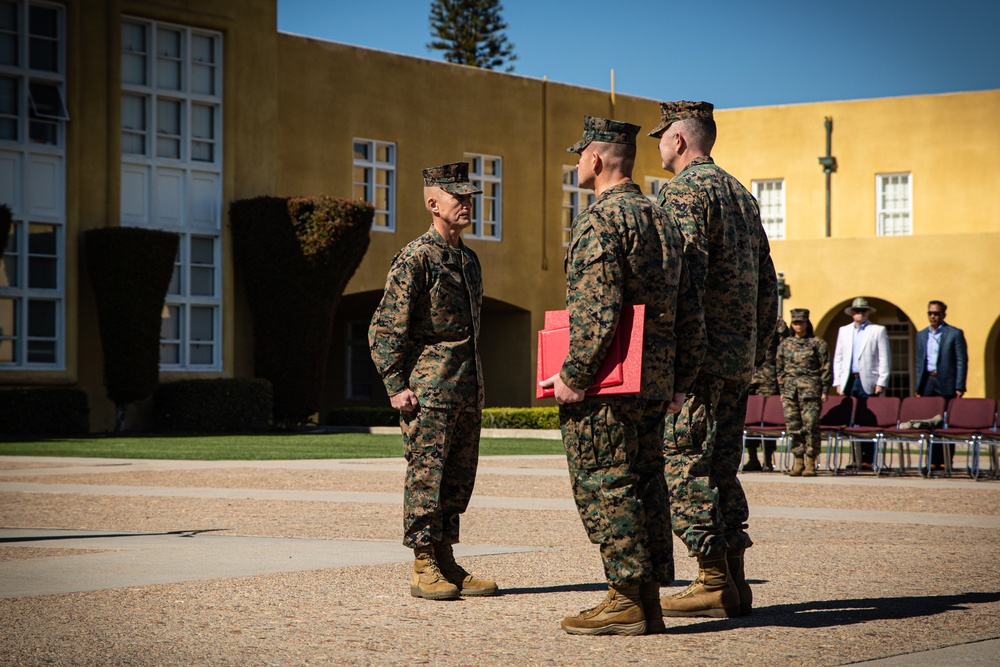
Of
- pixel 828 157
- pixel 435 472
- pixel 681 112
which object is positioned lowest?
pixel 435 472

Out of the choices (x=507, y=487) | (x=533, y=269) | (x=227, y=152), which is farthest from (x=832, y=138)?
(x=507, y=487)

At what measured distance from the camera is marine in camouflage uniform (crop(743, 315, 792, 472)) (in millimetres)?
17078

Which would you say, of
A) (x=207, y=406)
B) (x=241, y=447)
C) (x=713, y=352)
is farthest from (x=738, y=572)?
(x=207, y=406)

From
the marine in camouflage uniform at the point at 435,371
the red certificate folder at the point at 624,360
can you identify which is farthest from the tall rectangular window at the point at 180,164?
the red certificate folder at the point at 624,360

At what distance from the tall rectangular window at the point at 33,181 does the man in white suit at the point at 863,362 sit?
53.7 feet

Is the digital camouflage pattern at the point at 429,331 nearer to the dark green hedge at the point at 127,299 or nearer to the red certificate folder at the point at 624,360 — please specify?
the red certificate folder at the point at 624,360

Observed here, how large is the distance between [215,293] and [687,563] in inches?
912

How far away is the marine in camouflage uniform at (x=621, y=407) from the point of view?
568 cm

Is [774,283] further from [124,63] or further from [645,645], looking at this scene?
[124,63]

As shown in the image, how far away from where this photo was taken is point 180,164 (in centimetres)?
2956

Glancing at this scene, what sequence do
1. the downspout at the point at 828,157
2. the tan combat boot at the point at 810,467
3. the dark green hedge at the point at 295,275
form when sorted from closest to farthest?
1. the tan combat boot at the point at 810,467
2. the dark green hedge at the point at 295,275
3. the downspout at the point at 828,157

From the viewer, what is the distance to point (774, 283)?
22.7 ft

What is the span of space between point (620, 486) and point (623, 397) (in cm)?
37

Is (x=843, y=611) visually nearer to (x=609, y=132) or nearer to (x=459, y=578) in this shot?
(x=459, y=578)
